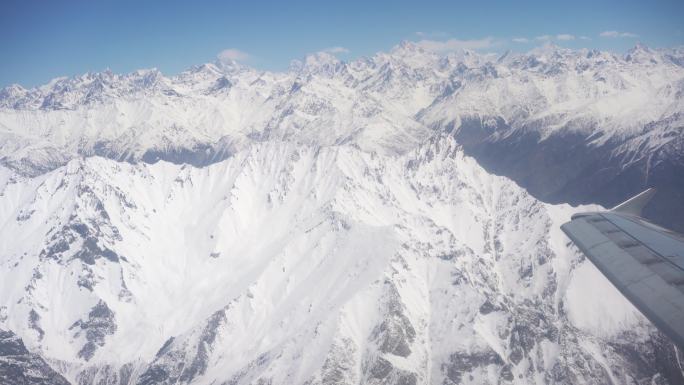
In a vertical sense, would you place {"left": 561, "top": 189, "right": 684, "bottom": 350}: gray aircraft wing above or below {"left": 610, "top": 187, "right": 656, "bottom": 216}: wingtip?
below

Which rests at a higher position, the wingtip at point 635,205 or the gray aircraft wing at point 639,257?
the wingtip at point 635,205

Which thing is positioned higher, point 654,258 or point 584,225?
point 584,225

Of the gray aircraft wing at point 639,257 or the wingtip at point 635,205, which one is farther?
the wingtip at point 635,205

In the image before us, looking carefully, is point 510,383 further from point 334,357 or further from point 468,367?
point 334,357

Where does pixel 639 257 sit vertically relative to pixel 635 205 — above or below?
below

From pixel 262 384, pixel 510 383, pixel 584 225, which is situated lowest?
pixel 262 384

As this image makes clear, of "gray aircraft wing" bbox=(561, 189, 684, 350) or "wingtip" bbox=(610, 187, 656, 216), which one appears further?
"wingtip" bbox=(610, 187, 656, 216)

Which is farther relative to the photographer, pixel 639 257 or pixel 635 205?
pixel 635 205

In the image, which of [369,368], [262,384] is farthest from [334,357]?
[262,384]
